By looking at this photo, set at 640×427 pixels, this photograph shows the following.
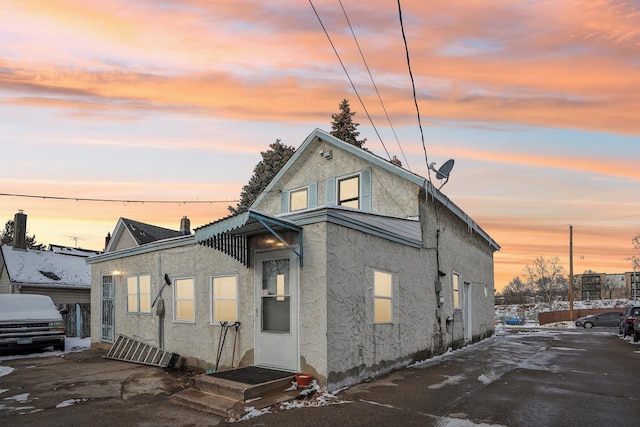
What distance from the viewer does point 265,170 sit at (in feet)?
113

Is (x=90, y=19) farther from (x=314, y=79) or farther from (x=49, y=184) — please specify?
(x=49, y=184)

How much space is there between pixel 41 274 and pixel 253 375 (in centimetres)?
2397

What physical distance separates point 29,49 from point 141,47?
2.77 meters

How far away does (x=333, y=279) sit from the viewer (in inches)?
347

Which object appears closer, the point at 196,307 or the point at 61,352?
the point at 196,307

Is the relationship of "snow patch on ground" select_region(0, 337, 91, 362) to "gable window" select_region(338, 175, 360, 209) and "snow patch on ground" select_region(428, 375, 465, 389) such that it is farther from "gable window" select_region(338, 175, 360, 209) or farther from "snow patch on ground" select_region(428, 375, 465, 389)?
"snow patch on ground" select_region(428, 375, 465, 389)

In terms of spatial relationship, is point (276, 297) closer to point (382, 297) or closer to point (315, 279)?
point (315, 279)

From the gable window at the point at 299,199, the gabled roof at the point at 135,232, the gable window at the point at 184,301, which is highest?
the gable window at the point at 299,199

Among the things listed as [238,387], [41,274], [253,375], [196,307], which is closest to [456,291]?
[196,307]

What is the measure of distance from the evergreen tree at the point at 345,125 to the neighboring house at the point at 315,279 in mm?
18337

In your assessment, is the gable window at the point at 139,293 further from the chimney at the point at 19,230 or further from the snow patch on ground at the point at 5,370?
the chimney at the point at 19,230

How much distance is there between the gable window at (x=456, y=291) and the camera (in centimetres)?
1545

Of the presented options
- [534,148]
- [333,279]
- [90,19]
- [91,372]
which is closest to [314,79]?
[90,19]

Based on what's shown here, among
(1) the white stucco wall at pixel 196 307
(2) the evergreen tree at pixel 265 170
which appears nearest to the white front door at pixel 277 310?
(1) the white stucco wall at pixel 196 307
